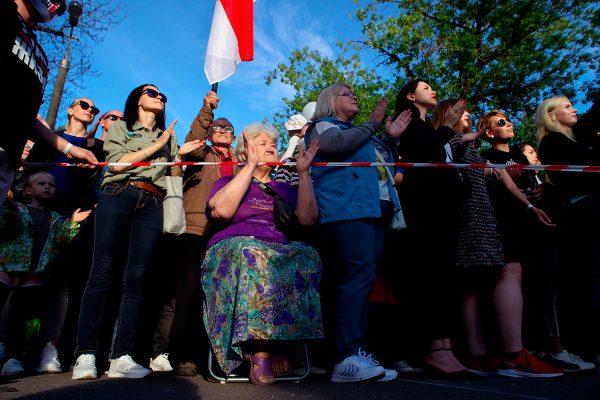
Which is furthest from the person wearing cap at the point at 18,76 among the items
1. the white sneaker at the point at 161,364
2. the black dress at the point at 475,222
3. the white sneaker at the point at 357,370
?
the black dress at the point at 475,222

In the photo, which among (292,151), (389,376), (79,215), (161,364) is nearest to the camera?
(389,376)

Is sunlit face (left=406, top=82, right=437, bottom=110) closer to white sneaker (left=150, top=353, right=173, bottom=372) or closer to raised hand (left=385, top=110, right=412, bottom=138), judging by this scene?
raised hand (left=385, top=110, right=412, bottom=138)

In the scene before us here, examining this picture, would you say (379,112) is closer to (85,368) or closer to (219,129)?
(219,129)

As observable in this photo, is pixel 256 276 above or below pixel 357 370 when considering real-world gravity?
above

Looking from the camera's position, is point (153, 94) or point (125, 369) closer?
point (125, 369)

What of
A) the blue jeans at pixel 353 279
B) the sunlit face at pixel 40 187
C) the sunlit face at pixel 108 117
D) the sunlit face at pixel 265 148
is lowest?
the blue jeans at pixel 353 279

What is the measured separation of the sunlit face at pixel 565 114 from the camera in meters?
4.16

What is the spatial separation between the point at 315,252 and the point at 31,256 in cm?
225

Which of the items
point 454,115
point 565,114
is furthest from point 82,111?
point 565,114

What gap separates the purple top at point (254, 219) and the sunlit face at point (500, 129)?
80.5 inches

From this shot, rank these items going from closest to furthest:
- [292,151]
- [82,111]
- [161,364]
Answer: [161,364], [82,111], [292,151]

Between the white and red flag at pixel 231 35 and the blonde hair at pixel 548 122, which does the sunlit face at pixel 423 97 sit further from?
the white and red flag at pixel 231 35

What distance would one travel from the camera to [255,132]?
3988 millimetres

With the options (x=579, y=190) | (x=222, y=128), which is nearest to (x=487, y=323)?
(x=579, y=190)
